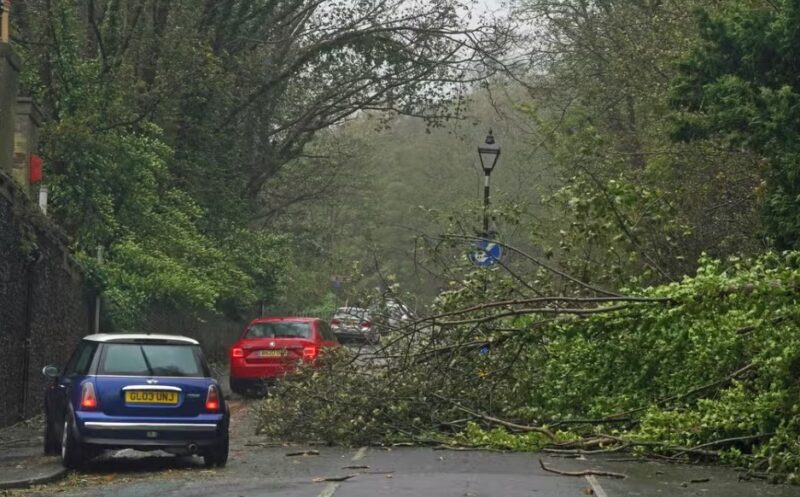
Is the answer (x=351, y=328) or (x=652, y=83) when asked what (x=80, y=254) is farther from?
(x=652, y=83)

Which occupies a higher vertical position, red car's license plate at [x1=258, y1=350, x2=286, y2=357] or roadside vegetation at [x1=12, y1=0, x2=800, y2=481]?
roadside vegetation at [x1=12, y1=0, x2=800, y2=481]

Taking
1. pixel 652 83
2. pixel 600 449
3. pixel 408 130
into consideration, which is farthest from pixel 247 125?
pixel 408 130

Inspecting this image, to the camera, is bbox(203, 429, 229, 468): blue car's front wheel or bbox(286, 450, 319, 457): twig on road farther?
bbox(286, 450, 319, 457): twig on road

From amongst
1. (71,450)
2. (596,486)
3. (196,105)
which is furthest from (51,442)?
(196,105)

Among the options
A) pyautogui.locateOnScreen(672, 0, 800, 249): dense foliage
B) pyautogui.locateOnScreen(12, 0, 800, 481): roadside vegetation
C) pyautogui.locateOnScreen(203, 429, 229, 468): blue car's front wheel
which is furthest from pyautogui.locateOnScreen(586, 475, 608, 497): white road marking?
pyautogui.locateOnScreen(672, 0, 800, 249): dense foliage

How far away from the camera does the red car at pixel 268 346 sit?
2467 cm

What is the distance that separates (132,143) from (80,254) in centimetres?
273

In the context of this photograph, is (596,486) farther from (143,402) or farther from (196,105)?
(196,105)

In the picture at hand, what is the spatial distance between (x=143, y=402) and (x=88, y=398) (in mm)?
572

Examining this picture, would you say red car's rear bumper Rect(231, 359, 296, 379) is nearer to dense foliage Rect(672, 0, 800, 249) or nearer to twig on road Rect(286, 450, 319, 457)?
twig on road Rect(286, 450, 319, 457)

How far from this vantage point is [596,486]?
11.4 m

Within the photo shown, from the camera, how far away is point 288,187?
47.4 m

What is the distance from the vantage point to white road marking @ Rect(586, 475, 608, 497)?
1080cm

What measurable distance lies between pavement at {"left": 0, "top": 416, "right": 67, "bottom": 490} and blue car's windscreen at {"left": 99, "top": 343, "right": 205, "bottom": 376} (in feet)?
4.03
